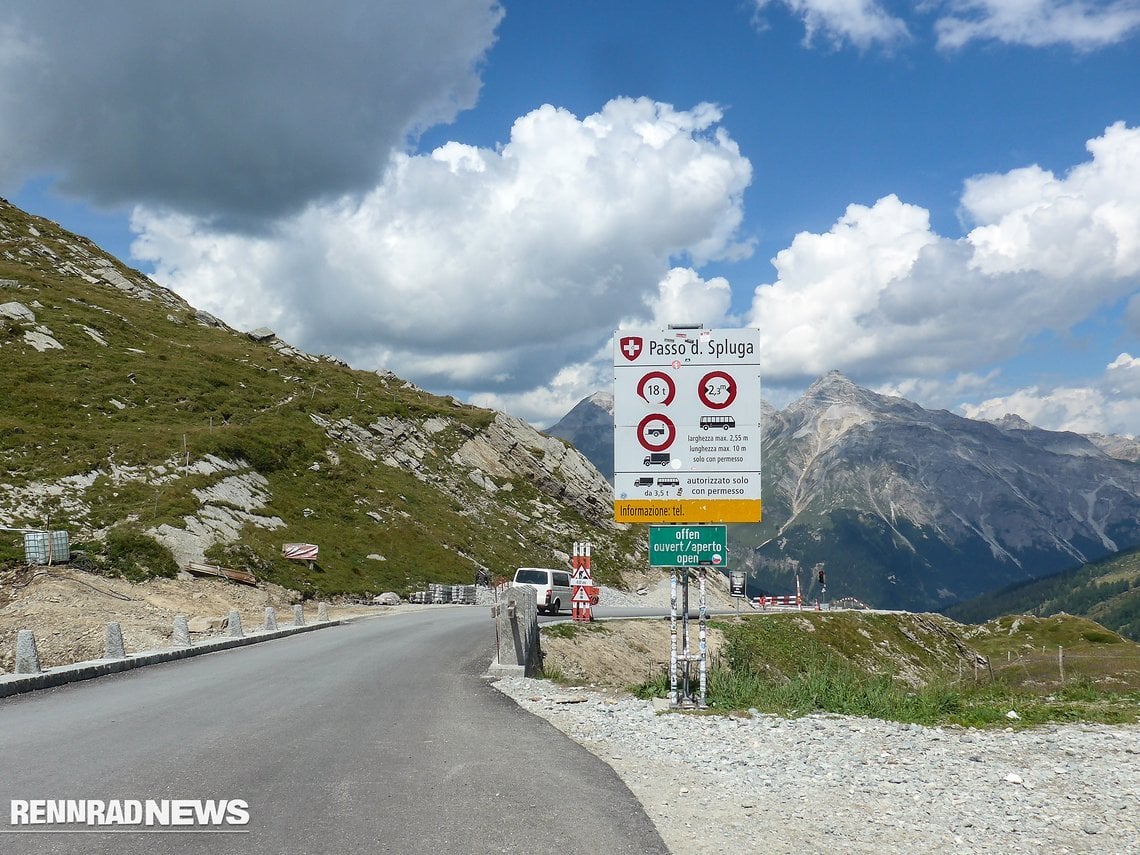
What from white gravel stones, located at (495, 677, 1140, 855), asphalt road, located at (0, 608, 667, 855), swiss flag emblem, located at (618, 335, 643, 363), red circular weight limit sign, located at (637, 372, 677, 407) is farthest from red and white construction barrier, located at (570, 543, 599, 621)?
white gravel stones, located at (495, 677, 1140, 855)

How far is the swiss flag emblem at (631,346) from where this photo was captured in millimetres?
12633

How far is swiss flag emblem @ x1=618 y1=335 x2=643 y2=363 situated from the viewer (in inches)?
497

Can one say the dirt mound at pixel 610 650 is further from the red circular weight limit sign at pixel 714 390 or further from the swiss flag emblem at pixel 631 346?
the swiss flag emblem at pixel 631 346

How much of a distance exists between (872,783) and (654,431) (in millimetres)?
6213

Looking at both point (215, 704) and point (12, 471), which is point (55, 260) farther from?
point (215, 704)

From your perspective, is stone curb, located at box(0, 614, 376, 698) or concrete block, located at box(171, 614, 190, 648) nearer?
stone curb, located at box(0, 614, 376, 698)

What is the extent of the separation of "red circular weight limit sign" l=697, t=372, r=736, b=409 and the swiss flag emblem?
1.12 meters

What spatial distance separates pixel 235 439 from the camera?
52.5 m

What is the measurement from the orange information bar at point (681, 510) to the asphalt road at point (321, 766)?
11.4 ft

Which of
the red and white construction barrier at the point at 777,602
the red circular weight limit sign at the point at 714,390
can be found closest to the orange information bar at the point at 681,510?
the red circular weight limit sign at the point at 714,390

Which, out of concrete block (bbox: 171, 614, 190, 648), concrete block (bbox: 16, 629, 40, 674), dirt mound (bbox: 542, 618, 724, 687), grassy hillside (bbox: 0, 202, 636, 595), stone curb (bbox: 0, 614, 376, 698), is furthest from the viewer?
grassy hillside (bbox: 0, 202, 636, 595)

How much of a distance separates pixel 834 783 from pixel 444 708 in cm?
632

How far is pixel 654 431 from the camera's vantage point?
12766 millimetres

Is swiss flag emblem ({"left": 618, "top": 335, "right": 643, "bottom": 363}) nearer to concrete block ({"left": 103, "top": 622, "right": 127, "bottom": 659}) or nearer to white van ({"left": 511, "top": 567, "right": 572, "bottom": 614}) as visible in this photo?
concrete block ({"left": 103, "top": 622, "right": 127, "bottom": 659})
